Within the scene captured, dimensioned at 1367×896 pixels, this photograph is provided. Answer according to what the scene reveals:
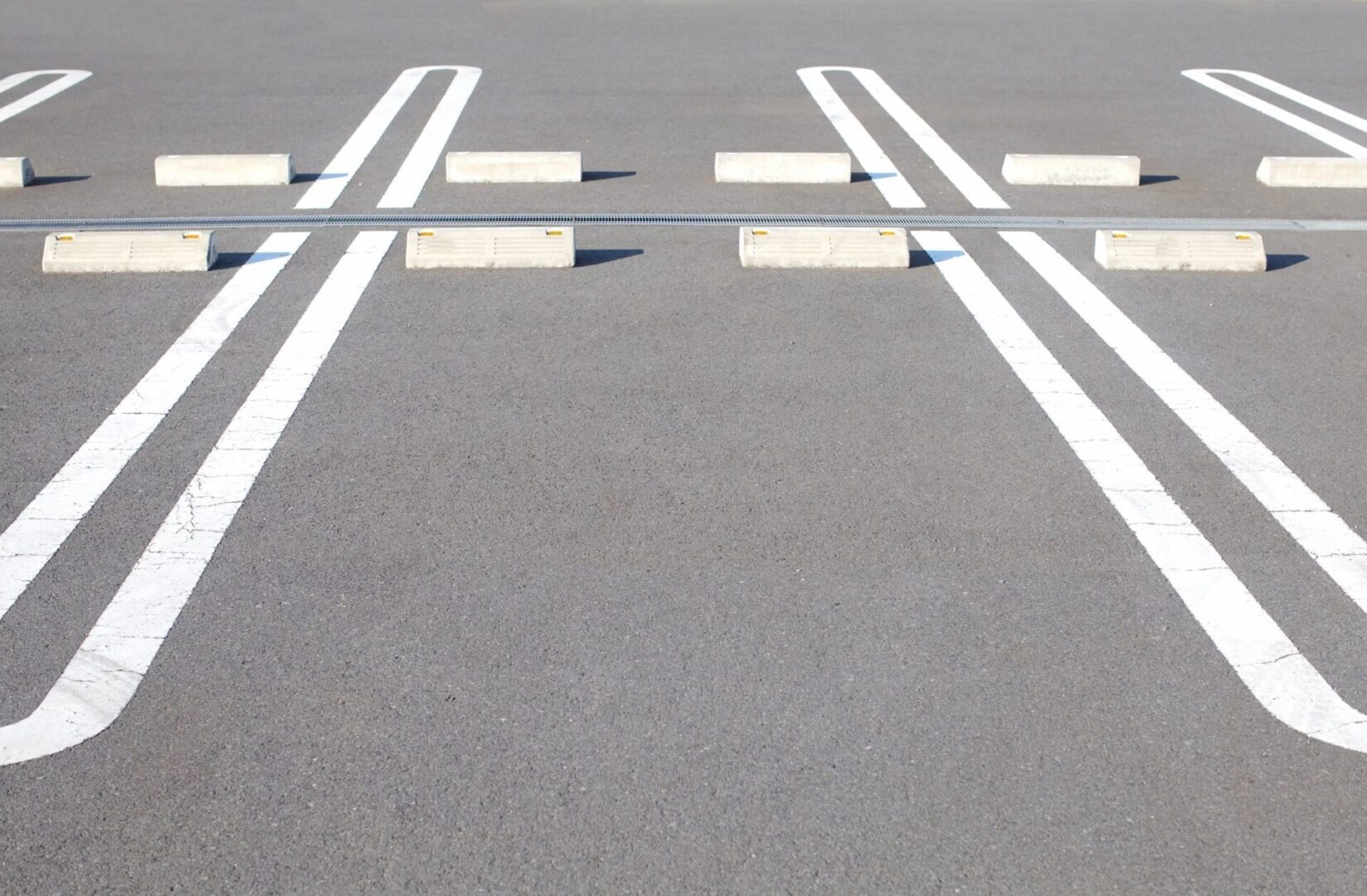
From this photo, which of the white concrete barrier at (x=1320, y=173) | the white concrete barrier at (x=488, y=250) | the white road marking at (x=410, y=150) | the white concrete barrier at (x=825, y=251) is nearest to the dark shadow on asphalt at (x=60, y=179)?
the white road marking at (x=410, y=150)

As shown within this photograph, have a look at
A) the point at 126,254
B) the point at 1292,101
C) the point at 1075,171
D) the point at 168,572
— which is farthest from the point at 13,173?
the point at 1292,101

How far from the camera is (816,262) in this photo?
8.30 metres

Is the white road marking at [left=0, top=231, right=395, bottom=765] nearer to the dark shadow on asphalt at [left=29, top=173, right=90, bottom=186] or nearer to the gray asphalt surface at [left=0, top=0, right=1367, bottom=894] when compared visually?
the gray asphalt surface at [left=0, top=0, right=1367, bottom=894]

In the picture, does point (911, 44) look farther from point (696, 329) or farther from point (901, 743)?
point (901, 743)

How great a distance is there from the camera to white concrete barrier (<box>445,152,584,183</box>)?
404 inches

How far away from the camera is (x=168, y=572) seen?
189 inches

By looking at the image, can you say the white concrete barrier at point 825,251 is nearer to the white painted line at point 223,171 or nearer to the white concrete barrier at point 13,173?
the white painted line at point 223,171

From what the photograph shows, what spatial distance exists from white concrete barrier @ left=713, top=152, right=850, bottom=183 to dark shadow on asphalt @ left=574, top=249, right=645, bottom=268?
1.91m

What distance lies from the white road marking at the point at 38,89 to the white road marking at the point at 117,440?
6355mm

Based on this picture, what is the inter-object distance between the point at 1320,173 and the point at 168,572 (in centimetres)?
935

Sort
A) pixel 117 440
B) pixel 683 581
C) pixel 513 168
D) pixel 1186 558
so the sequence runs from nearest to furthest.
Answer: pixel 683 581
pixel 1186 558
pixel 117 440
pixel 513 168

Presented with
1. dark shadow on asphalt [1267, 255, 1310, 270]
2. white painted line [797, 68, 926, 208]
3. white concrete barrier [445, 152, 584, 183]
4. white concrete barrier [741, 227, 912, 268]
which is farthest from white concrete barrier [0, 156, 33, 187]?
dark shadow on asphalt [1267, 255, 1310, 270]

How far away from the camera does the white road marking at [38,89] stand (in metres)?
12.9

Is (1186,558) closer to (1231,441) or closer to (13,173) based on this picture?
(1231,441)
